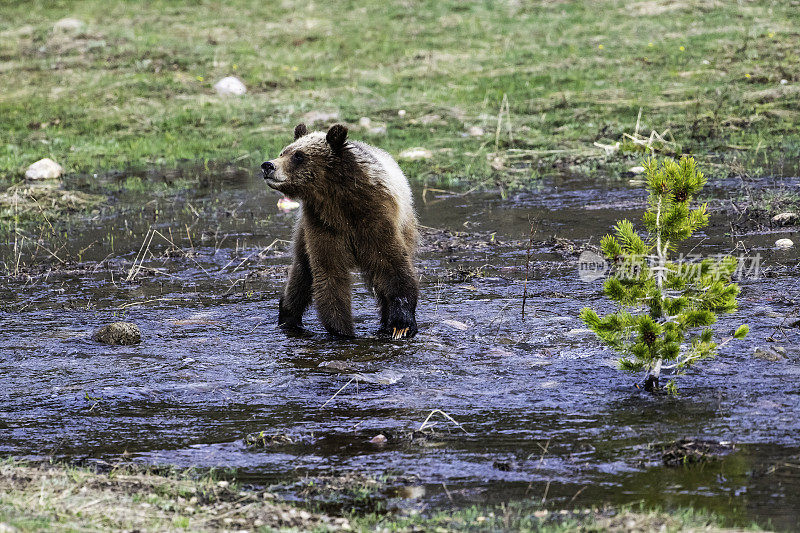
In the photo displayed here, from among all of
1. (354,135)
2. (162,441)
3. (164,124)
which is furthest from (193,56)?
(162,441)

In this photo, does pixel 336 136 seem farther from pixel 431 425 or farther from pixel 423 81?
pixel 423 81

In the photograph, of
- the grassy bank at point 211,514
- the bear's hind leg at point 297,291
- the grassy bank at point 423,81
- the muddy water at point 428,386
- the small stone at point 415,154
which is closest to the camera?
the grassy bank at point 211,514

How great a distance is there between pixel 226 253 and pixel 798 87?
1080cm

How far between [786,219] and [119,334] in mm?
7079

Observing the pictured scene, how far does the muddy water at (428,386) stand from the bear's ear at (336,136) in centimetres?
157

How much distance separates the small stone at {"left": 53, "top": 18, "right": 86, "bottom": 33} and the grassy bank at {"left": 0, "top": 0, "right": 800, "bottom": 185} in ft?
0.63

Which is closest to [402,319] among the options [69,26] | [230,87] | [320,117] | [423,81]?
[320,117]

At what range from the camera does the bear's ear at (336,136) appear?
7.46 m

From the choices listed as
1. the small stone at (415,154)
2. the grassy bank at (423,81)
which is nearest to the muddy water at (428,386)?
the small stone at (415,154)

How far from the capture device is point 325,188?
7496 mm

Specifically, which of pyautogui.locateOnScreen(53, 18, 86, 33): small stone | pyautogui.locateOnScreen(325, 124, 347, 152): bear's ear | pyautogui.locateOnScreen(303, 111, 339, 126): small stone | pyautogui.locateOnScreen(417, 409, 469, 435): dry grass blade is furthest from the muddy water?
pyautogui.locateOnScreen(53, 18, 86, 33): small stone

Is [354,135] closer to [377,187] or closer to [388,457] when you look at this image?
[377,187]

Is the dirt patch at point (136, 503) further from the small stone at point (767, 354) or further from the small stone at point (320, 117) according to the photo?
the small stone at point (320, 117)

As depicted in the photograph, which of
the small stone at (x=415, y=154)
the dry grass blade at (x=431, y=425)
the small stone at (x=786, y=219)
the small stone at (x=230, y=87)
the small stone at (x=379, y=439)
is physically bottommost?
the small stone at (x=379, y=439)
